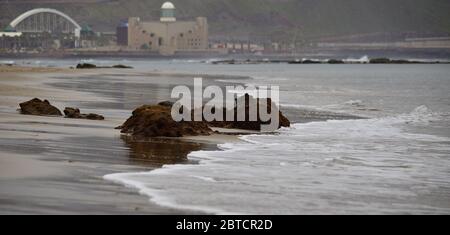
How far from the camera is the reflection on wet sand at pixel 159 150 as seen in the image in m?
11.5

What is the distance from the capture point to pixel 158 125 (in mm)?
14125

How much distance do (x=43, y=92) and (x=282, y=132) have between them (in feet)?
37.5

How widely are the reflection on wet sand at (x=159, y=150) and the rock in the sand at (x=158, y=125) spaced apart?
9.9 inches

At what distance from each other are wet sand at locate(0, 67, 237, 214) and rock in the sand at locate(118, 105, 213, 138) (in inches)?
8.8

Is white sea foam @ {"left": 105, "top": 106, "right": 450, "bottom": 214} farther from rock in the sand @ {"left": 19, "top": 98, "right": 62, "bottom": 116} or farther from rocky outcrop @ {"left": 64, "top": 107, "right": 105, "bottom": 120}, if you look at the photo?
rock in the sand @ {"left": 19, "top": 98, "right": 62, "bottom": 116}

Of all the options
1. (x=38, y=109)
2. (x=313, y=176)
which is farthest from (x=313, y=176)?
(x=38, y=109)

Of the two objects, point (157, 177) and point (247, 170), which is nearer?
point (157, 177)

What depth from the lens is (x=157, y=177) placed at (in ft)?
32.8

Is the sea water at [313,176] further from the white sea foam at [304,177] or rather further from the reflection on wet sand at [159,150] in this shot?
the reflection on wet sand at [159,150]

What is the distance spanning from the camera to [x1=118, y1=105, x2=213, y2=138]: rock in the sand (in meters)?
14.1

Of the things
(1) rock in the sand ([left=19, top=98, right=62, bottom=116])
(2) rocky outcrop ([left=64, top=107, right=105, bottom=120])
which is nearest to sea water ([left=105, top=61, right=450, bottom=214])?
(2) rocky outcrop ([left=64, top=107, right=105, bottom=120])
